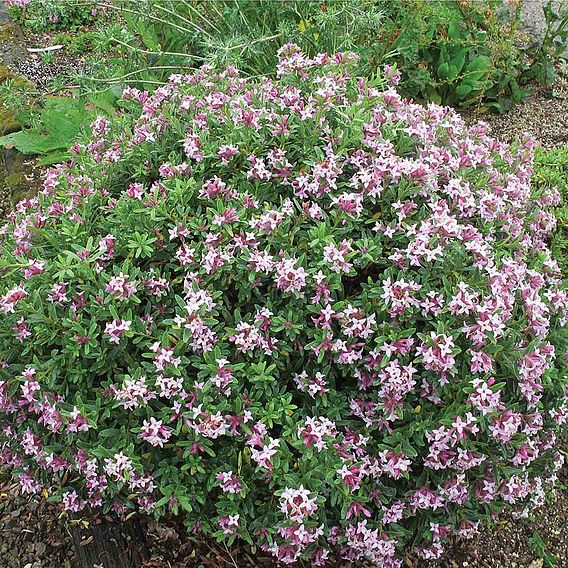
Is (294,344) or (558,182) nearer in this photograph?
(294,344)

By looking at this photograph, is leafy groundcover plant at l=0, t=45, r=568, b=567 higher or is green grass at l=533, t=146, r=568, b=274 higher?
leafy groundcover plant at l=0, t=45, r=568, b=567

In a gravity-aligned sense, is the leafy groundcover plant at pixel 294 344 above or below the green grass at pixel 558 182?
above

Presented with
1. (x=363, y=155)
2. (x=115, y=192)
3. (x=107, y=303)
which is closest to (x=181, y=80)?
(x=115, y=192)

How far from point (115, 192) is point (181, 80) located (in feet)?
2.05

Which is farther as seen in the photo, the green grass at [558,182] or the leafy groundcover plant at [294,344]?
the green grass at [558,182]

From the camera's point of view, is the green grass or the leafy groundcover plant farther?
the green grass

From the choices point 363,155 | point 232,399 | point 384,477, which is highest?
point 363,155

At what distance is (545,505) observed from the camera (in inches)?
111

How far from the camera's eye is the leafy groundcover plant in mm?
2020

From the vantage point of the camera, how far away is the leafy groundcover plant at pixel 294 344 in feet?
6.63

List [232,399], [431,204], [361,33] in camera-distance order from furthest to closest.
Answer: [361,33] → [431,204] → [232,399]

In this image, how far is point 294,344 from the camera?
216 cm

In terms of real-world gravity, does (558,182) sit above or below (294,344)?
below

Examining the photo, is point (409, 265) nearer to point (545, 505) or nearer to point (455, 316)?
point (455, 316)
